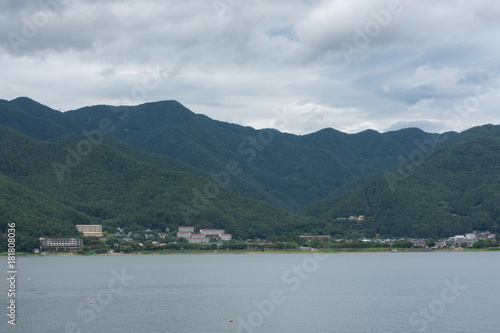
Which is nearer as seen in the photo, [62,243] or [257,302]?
[257,302]

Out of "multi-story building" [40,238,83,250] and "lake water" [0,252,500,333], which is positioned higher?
"multi-story building" [40,238,83,250]

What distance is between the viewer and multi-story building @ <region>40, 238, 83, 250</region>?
564 ft

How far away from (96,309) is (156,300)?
10154mm

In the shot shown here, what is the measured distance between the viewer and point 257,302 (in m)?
80.1

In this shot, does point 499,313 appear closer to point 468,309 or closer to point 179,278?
point 468,309

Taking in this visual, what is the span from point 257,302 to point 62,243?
112m

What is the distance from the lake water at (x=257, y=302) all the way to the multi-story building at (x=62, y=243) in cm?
4941

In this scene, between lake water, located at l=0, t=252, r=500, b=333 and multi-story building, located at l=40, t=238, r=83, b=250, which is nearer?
lake water, located at l=0, t=252, r=500, b=333

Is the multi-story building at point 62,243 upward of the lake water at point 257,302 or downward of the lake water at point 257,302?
upward

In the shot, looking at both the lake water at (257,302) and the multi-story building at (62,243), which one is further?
the multi-story building at (62,243)

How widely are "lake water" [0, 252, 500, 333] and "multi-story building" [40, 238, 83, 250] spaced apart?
49405 millimetres

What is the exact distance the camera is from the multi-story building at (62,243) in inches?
6772

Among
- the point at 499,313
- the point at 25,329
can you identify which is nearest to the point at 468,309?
the point at 499,313

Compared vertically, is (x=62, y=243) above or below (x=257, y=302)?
above
